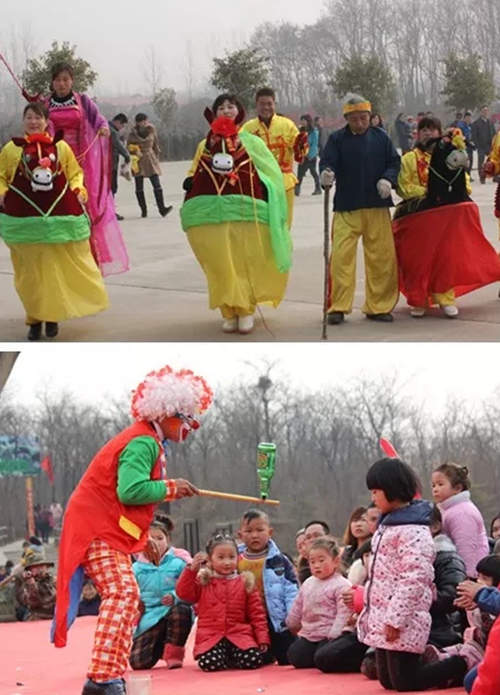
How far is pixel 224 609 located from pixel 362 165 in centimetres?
353

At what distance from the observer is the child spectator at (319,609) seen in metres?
6.06

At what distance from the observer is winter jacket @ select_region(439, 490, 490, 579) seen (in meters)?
5.76

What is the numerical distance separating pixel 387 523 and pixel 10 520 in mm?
8320

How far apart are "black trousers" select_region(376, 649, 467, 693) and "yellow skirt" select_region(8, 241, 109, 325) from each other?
13.1 ft

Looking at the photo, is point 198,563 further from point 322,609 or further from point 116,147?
point 116,147

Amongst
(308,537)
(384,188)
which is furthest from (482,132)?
(308,537)

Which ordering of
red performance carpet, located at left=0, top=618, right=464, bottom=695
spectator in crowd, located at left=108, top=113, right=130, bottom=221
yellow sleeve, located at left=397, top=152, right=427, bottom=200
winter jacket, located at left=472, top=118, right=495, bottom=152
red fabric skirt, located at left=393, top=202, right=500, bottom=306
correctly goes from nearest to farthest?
red performance carpet, located at left=0, top=618, right=464, bottom=695, yellow sleeve, located at left=397, top=152, right=427, bottom=200, red fabric skirt, located at left=393, top=202, right=500, bottom=306, spectator in crowd, located at left=108, top=113, right=130, bottom=221, winter jacket, located at left=472, top=118, right=495, bottom=152

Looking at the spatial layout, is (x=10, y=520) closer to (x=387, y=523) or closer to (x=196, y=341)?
(x=196, y=341)

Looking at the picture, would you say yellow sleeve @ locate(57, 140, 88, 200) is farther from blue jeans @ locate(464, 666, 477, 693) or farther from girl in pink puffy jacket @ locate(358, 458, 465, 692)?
blue jeans @ locate(464, 666, 477, 693)

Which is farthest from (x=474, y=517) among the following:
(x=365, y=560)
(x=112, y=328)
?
(x=112, y=328)

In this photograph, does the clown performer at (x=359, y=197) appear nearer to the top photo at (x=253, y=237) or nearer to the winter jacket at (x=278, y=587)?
the top photo at (x=253, y=237)

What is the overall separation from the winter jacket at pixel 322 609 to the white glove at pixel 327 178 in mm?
3113

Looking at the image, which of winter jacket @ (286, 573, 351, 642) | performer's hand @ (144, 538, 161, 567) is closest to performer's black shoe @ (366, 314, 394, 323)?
performer's hand @ (144, 538, 161, 567)

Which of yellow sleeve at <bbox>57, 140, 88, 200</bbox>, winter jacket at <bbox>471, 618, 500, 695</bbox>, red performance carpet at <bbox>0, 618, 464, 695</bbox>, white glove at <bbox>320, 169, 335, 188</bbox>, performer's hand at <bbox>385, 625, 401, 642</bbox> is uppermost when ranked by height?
yellow sleeve at <bbox>57, 140, 88, 200</bbox>
